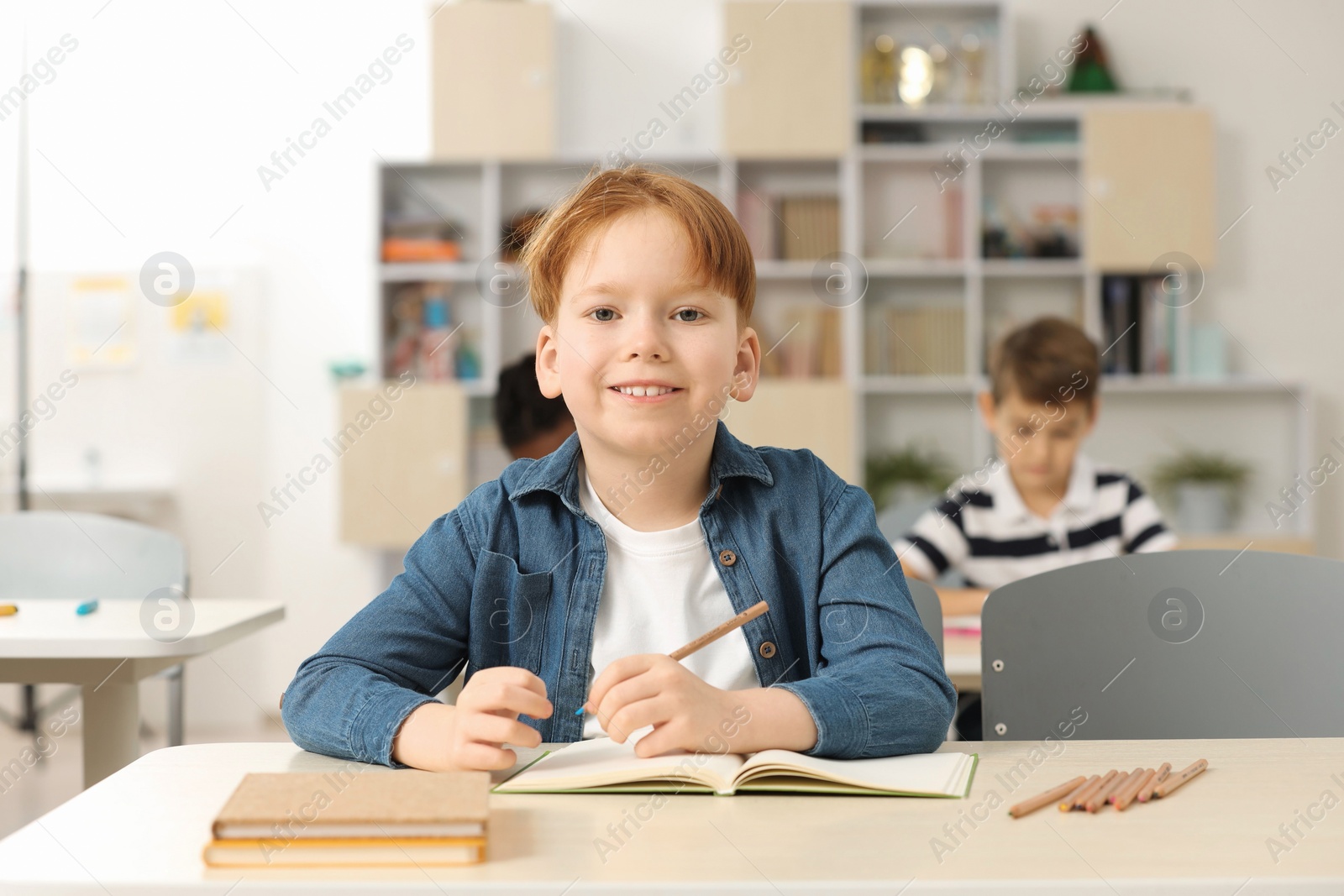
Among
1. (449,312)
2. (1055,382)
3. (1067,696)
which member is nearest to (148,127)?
(449,312)

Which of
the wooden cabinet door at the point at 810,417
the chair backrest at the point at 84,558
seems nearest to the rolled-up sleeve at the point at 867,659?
the chair backrest at the point at 84,558

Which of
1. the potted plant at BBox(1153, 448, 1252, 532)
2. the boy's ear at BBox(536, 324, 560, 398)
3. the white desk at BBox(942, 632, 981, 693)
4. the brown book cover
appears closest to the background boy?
the white desk at BBox(942, 632, 981, 693)

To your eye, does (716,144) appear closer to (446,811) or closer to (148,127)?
(148,127)

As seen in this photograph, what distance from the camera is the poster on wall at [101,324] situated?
13.9 ft

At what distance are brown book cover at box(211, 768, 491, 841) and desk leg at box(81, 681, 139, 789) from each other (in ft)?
3.41

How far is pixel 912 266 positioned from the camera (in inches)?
161

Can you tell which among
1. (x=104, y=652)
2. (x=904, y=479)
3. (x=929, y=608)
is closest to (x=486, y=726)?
(x=929, y=608)

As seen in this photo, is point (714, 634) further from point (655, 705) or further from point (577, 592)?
point (577, 592)

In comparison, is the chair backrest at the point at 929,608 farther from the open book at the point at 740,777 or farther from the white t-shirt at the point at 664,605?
the open book at the point at 740,777

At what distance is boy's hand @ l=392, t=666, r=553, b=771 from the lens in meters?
0.85

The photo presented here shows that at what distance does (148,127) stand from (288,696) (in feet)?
12.8

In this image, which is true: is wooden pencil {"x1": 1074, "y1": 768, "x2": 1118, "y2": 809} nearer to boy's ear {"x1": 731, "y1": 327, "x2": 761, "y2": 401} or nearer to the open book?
the open book

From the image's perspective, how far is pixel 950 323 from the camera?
4.14m

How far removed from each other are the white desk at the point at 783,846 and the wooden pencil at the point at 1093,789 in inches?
0.4
